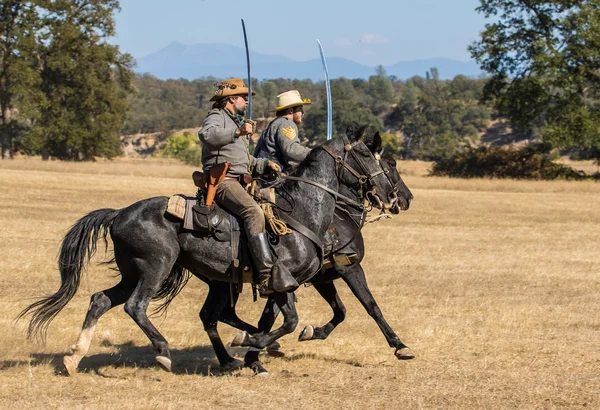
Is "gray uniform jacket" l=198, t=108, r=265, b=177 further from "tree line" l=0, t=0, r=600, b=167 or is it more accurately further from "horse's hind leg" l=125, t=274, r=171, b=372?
"tree line" l=0, t=0, r=600, b=167

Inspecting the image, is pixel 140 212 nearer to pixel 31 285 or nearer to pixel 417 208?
pixel 31 285

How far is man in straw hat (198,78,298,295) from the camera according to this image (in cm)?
862

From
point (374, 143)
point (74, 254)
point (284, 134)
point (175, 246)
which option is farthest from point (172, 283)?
point (374, 143)

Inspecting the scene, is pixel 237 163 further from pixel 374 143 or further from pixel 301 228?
pixel 374 143

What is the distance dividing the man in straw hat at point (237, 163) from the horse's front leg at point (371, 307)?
1123 mm

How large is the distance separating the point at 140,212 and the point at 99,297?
996mm

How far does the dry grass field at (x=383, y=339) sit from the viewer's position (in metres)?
8.12

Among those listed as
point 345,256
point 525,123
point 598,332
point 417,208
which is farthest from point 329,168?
point 525,123

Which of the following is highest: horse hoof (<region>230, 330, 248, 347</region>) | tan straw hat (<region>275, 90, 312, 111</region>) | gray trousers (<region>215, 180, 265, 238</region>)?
tan straw hat (<region>275, 90, 312, 111</region>)

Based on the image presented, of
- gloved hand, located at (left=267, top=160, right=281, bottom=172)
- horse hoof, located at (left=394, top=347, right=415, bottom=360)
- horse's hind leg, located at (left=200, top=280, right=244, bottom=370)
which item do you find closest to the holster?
gloved hand, located at (left=267, top=160, right=281, bottom=172)

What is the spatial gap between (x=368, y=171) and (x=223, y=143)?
6.10 feet

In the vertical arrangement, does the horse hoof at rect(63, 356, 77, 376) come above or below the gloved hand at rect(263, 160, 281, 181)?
below

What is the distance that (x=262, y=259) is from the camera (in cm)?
870

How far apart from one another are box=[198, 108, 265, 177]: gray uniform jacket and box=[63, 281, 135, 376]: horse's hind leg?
155 cm
